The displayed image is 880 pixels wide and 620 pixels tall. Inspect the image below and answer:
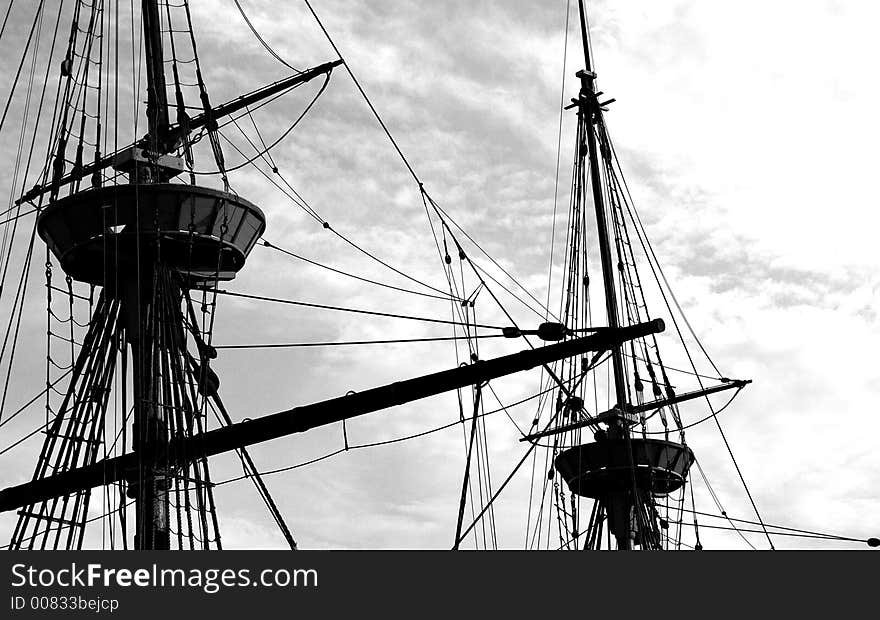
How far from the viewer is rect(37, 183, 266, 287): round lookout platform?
2239 cm

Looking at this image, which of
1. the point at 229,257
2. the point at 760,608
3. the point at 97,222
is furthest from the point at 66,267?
the point at 760,608

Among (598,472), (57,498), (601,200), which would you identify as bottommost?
(57,498)

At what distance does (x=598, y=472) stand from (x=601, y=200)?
315 inches

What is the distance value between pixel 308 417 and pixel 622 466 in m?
15.8

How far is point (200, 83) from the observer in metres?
24.4

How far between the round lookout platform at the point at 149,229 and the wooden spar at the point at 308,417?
2967mm

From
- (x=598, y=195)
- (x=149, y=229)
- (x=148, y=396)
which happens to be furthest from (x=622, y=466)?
(x=149, y=229)

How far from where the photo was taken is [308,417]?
2097 centimetres

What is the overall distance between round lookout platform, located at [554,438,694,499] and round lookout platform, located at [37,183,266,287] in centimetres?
1425

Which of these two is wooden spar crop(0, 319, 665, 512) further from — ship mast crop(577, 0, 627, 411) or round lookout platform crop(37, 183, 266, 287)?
ship mast crop(577, 0, 627, 411)

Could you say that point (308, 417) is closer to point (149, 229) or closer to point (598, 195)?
point (149, 229)

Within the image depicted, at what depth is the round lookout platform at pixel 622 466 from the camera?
34875 mm

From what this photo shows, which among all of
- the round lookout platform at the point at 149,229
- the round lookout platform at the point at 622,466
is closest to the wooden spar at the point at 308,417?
the round lookout platform at the point at 149,229

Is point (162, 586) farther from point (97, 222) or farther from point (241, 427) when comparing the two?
point (97, 222)
